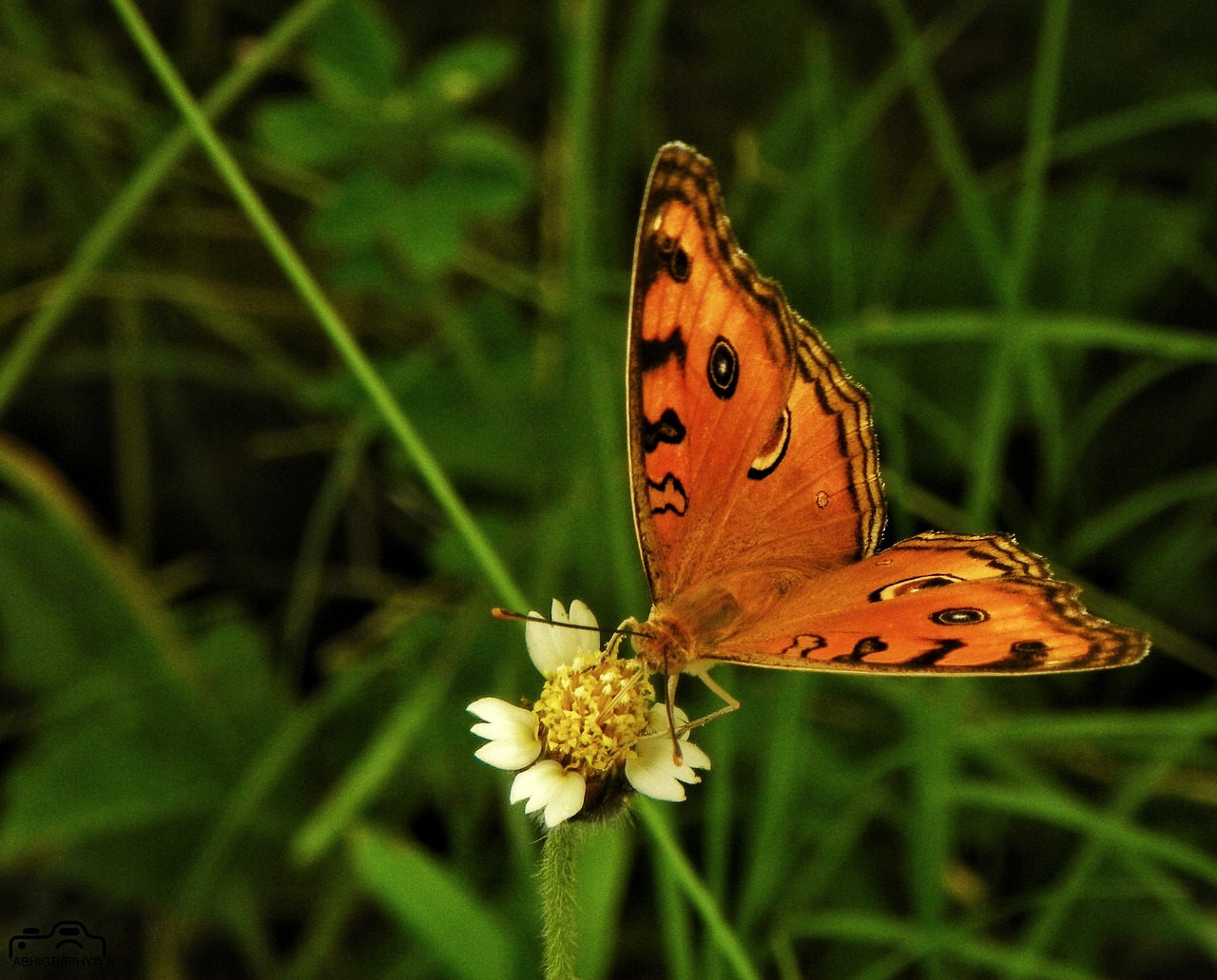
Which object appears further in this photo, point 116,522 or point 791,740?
point 116,522

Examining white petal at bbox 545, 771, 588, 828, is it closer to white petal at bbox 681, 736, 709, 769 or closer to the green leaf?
white petal at bbox 681, 736, 709, 769

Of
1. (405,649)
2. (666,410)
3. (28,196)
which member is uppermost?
(28,196)

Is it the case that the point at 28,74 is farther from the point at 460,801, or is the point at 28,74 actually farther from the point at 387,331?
the point at 460,801

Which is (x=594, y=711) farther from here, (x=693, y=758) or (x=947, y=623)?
(x=947, y=623)

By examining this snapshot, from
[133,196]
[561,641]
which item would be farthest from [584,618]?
[133,196]

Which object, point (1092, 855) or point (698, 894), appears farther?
point (1092, 855)

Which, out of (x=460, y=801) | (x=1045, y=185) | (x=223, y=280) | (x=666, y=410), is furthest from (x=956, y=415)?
(x=223, y=280)
